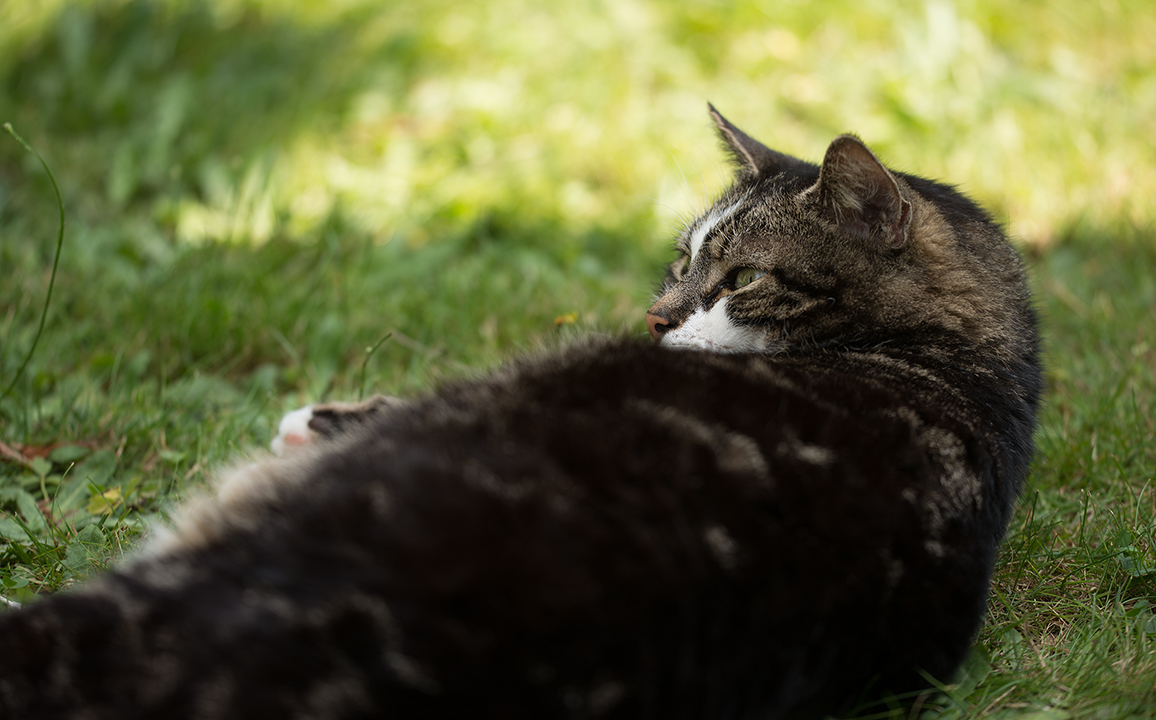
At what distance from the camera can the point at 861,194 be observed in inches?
73.7

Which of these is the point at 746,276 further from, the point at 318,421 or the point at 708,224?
the point at 318,421

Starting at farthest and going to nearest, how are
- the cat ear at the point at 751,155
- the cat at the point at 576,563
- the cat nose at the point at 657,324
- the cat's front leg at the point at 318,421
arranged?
1. the cat ear at the point at 751,155
2. the cat nose at the point at 657,324
3. the cat's front leg at the point at 318,421
4. the cat at the point at 576,563

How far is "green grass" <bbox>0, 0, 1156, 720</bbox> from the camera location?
76.4 inches

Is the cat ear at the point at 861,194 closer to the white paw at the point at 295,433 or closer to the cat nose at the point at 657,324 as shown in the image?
the cat nose at the point at 657,324

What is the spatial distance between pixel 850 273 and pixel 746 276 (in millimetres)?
239

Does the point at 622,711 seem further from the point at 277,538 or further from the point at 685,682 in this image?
the point at 277,538

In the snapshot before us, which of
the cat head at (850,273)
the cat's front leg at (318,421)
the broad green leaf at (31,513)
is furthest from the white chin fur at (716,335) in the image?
the broad green leaf at (31,513)

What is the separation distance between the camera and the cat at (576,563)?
38.2 inches

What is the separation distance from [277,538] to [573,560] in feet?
1.23

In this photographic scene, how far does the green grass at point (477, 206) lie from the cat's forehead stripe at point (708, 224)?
282 mm

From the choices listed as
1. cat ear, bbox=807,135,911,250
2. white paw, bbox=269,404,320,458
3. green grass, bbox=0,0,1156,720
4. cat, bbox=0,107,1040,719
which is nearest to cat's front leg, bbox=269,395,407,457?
white paw, bbox=269,404,320,458

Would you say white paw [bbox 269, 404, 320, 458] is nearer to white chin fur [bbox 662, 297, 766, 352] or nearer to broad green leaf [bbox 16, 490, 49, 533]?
broad green leaf [bbox 16, 490, 49, 533]

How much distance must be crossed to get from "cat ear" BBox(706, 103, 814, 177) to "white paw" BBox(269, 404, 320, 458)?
1.29 meters

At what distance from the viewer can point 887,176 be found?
1.81m
